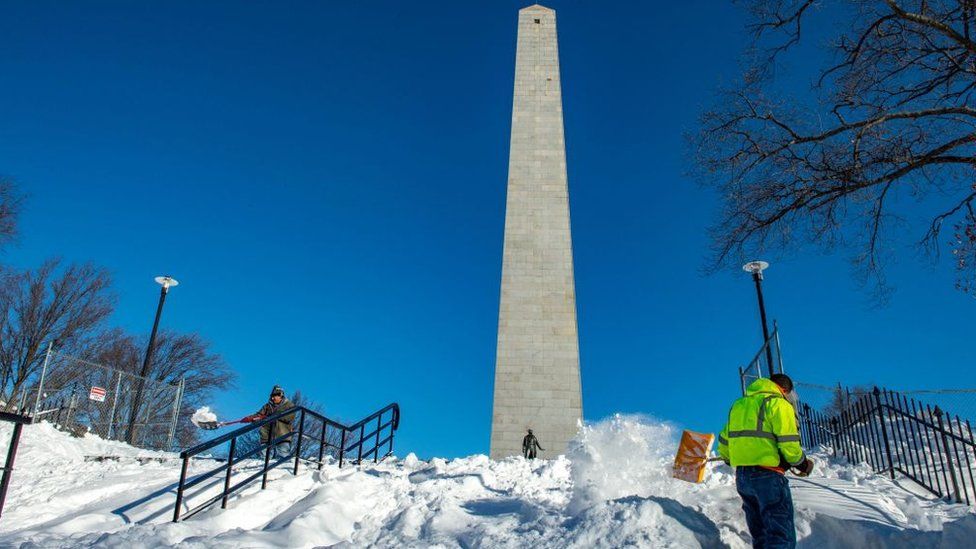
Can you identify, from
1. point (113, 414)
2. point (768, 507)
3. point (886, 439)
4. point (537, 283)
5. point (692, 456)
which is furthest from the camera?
point (537, 283)

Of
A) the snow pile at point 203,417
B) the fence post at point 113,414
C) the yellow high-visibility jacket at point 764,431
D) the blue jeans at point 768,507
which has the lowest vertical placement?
the blue jeans at point 768,507

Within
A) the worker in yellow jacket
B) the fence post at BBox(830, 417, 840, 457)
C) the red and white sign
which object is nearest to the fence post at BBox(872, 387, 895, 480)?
the fence post at BBox(830, 417, 840, 457)

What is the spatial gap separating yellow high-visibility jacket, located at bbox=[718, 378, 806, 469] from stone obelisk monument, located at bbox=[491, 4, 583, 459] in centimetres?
1068

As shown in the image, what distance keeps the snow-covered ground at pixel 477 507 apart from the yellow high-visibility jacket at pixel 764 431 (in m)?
0.73

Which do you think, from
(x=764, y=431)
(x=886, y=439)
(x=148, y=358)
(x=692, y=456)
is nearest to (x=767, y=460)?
(x=764, y=431)

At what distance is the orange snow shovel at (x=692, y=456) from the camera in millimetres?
6527

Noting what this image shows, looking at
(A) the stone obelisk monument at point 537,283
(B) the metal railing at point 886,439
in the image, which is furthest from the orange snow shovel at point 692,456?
(A) the stone obelisk monument at point 537,283

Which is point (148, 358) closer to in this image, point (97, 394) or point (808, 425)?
point (97, 394)

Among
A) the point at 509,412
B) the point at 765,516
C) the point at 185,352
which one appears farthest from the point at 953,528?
the point at 185,352

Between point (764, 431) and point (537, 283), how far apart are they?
489 inches

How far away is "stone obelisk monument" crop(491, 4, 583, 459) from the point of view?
15.8 meters

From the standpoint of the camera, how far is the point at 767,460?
4785 mm

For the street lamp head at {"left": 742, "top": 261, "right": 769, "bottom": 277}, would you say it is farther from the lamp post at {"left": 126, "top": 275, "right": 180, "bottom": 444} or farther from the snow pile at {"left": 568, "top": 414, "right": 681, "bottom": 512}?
the lamp post at {"left": 126, "top": 275, "right": 180, "bottom": 444}

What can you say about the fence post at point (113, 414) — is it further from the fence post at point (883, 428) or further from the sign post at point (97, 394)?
the fence post at point (883, 428)
